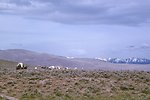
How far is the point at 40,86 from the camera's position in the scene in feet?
131

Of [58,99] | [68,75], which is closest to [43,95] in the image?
[58,99]

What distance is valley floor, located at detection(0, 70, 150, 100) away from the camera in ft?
117

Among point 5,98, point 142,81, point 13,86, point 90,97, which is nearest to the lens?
point 5,98

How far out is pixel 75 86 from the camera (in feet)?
130

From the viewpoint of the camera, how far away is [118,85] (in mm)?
40625

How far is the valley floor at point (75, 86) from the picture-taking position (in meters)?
35.7

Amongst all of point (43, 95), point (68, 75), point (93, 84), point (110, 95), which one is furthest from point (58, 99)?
point (68, 75)

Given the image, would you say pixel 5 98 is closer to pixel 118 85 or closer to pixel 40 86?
pixel 40 86

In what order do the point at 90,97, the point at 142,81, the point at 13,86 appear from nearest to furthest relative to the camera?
the point at 90,97 → the point at 13,86 → the point at 142,81

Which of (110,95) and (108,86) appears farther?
(108,86)

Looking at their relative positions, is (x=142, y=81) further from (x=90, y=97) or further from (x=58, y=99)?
(x=58, y=99)

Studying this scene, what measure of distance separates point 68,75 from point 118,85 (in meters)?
7.97

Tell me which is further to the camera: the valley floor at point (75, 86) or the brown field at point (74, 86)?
the valley floor at point (75, 86)

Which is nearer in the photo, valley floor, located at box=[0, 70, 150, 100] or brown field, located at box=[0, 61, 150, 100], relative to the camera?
brown field, located at box=[0, 61, 150, 100]
